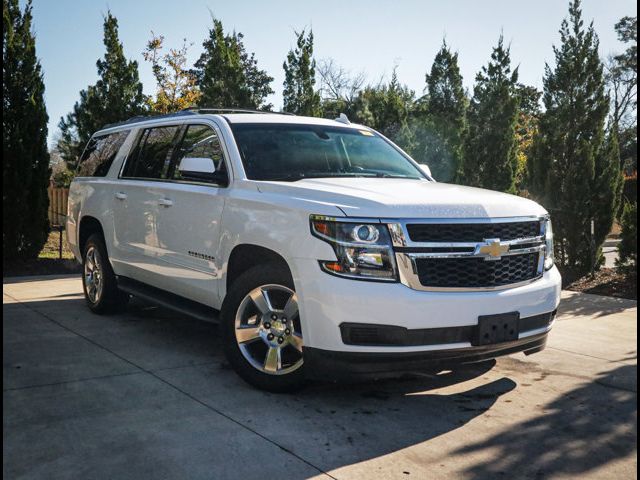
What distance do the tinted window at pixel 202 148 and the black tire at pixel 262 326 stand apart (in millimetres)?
952

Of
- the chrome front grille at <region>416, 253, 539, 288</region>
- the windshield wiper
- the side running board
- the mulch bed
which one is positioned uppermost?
the windshield wiper

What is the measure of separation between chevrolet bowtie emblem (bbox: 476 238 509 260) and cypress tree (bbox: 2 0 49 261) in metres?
9.80

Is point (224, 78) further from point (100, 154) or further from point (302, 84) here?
point (100, 154)

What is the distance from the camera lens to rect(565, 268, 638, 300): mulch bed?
9352 millimetres

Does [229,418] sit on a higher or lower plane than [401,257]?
lower

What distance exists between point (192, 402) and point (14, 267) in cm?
838

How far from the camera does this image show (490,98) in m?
12.6

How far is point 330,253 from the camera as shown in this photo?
391 centimetres

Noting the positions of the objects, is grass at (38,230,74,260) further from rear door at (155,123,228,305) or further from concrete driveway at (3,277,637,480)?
rear door at (155,123,228,305)

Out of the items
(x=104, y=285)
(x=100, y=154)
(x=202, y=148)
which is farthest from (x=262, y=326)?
(x=100, y=154)

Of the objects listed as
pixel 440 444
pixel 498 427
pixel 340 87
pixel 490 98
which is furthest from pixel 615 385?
pixel 340 87

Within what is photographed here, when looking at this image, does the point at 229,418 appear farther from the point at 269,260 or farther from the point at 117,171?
the point at 117,171

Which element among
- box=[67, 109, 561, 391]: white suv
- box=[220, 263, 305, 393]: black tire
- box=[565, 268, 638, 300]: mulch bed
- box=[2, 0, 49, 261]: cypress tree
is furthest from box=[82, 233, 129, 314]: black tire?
box=[565, 268, 638, 300]: mulch bed

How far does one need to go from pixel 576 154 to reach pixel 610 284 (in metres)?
2.43
